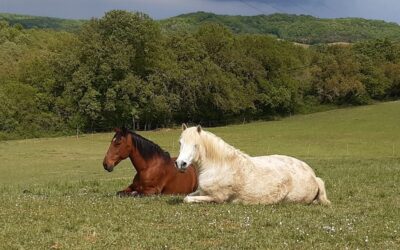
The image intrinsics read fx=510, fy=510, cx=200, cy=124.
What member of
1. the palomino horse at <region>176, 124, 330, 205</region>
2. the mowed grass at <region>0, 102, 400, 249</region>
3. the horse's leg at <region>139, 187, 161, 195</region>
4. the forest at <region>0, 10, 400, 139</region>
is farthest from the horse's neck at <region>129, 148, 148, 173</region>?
the forest at <region>0, 10, 400, 139</region>

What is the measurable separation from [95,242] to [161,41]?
85.6m

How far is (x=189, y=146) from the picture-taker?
1128 cm

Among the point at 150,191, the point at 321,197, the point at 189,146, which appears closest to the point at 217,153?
the point at 189,146

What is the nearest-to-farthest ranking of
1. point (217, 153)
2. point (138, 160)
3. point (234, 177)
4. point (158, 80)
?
point (234, 177) < point (217, 153) < point (138, 160) < point (158, 80)

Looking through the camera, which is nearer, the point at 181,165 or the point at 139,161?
the point at 181,165

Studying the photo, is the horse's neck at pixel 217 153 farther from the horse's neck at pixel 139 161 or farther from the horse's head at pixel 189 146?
the horse's neck at pixel 139 161

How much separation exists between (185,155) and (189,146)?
27 centimetres

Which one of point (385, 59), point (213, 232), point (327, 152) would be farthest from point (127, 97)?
point (213, 232)

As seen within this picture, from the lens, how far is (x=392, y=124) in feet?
274

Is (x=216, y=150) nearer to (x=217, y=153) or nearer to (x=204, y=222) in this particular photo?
(x=217, y=153)

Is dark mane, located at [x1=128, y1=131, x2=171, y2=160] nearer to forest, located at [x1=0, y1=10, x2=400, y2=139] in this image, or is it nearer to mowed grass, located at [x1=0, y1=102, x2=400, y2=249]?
mowed grass, located at [x1=0, y1=102, x2=400, y2=249]

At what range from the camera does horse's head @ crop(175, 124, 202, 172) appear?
1104cm

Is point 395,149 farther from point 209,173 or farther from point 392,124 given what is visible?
point 209,173

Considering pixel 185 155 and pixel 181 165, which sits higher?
pixel 185 155
